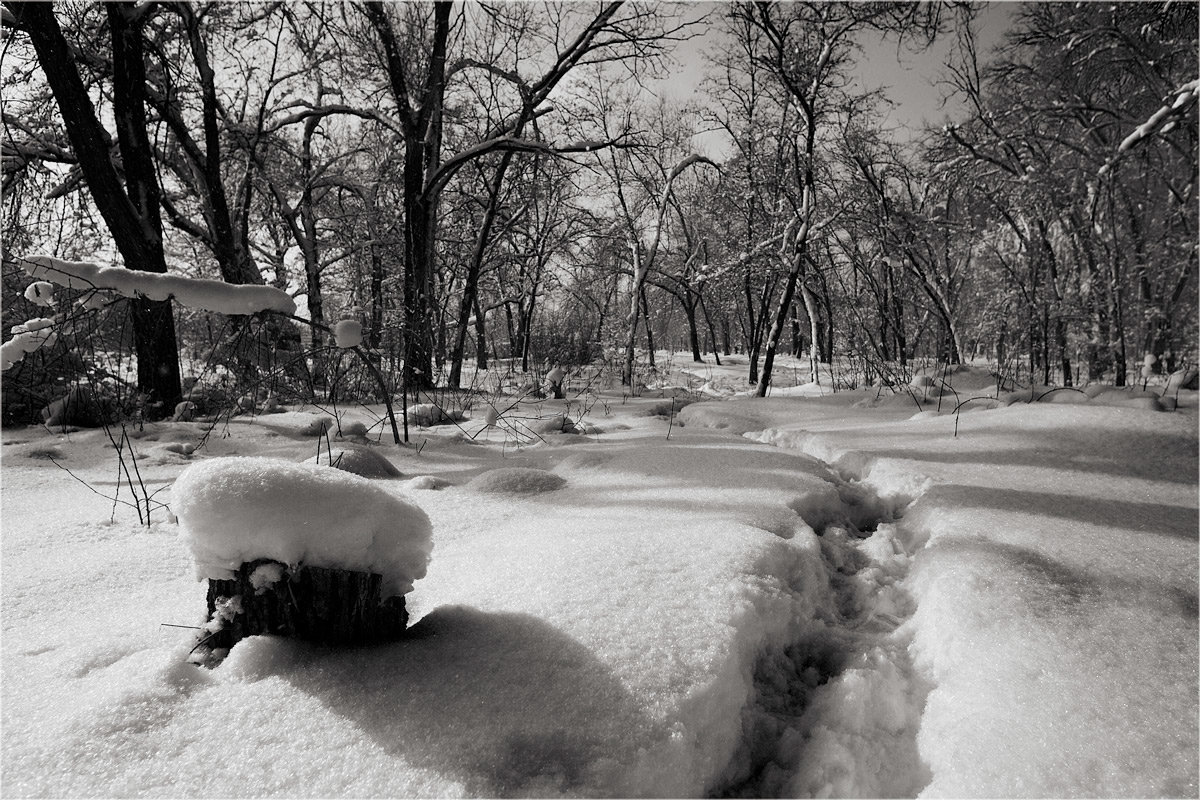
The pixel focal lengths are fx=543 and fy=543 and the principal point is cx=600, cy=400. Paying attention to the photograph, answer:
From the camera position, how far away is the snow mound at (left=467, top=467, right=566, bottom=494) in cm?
256

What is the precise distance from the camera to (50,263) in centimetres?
175

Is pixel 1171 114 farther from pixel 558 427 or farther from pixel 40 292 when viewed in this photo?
pixel 40 292

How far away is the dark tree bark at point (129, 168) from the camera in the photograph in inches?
169

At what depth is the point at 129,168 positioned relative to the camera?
4.80m

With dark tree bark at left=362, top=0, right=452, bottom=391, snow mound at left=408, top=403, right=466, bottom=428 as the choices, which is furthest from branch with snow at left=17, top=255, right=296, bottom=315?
dark tree bark at left=362, top=0, right=452, bottom=391

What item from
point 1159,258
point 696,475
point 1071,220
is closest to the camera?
point 696,475

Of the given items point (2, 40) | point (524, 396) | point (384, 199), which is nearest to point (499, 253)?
point (384, 199)

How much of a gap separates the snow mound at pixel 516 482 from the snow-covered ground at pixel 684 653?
0.45 feet

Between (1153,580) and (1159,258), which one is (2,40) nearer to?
(1153,580)

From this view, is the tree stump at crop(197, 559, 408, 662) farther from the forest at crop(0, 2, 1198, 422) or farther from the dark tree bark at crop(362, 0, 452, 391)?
the dark tree bark at crop(362, 0, 452, 391)

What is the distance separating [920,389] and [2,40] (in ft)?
27.5

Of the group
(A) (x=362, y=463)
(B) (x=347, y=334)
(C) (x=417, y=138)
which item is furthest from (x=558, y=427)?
(C) (x=417, y=138)

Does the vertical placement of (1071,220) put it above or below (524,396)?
above

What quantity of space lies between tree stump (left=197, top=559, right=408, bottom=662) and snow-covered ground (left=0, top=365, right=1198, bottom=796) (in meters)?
0.04
